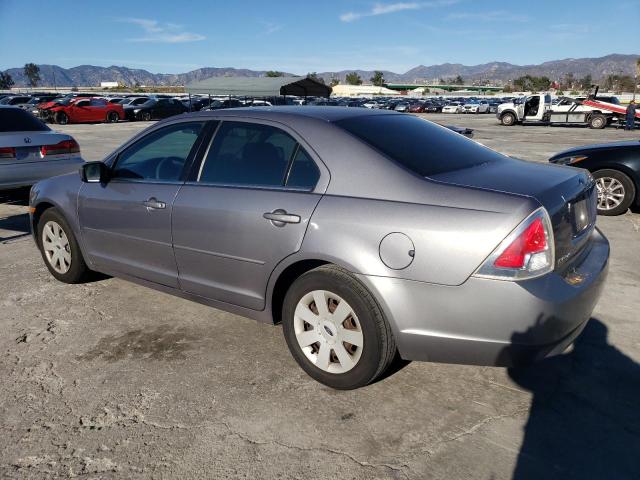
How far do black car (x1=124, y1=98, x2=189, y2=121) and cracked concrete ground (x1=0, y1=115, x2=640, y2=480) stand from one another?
32471 mm

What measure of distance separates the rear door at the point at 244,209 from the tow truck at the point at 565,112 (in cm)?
2705

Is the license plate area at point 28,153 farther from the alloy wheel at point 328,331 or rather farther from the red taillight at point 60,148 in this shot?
the alloy wheel at point 328,331

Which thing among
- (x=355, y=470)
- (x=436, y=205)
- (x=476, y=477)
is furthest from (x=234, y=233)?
(x=476, y=477)

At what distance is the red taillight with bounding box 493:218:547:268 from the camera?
2383 millimetres

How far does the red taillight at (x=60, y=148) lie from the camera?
7.43 metres

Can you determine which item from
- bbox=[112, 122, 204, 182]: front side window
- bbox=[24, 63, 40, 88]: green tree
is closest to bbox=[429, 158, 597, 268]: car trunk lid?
bbox=[112, 122, 204, 182]: front side window

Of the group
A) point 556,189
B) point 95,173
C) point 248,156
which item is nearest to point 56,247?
point 95,173

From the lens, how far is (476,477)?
227 centimetres

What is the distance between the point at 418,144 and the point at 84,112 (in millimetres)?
31604

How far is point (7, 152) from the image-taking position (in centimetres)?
702

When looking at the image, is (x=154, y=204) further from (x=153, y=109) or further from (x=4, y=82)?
(x=4, y=82)

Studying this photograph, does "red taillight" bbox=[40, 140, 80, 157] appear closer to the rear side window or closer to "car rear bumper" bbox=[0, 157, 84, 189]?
"car rear bumper" bbox=[0, 157, 84, 189]

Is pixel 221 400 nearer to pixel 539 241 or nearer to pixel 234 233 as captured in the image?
pixel 234 233

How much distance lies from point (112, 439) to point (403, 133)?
2397 millimetres
